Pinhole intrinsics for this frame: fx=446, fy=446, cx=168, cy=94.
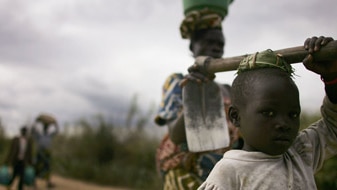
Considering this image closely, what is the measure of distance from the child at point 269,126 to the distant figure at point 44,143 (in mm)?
9144

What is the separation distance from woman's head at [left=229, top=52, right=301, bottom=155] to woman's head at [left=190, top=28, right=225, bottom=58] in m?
1.52

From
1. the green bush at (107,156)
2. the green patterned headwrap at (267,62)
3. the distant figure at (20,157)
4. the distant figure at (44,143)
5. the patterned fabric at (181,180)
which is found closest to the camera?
the green patterned headwrap at (267,62)

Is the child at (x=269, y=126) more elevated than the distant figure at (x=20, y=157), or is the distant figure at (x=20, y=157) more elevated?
the child at (x=269, y=126)

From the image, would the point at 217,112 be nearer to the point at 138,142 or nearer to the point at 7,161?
the point at 7,161

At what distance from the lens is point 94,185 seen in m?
15.5

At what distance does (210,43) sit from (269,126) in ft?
5.63

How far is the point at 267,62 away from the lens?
1677 millimetres

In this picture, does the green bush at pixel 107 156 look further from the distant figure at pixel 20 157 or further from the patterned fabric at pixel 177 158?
the patterned fabric at pixel 177 158

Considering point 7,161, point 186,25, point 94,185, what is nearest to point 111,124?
point 94,185

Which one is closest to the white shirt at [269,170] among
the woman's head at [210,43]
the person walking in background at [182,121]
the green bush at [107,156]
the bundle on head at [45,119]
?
the person walking in background at [182,121]

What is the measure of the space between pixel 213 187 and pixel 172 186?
1.45 m

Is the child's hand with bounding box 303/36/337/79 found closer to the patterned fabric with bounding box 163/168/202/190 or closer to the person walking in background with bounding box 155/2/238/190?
the person walking in background with bounding box 155/2/238/190

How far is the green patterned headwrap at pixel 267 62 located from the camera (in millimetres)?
1679

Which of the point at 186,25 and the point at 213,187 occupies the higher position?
the point at 186,25
